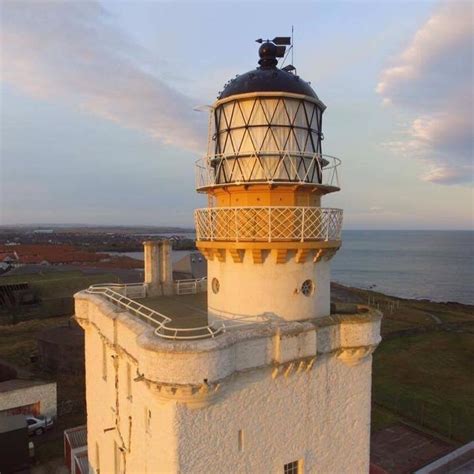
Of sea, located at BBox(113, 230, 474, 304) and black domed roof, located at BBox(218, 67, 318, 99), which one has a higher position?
black domed roof, located at BBox(218, 67, 318, 99)

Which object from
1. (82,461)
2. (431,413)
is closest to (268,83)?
(82,461)

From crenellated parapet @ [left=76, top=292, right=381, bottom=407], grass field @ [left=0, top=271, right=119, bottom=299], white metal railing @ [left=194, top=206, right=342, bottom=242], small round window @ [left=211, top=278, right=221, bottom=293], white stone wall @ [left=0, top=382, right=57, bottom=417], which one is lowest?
white stone wall @ [left=0, top=382, right=57, bottom=417]

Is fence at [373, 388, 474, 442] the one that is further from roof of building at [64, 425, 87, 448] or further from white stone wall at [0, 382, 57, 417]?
white stone wall at [0, 382, 57, 417]

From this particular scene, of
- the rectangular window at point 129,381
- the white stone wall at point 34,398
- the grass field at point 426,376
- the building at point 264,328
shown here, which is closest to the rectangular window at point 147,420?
the building at point 264,328

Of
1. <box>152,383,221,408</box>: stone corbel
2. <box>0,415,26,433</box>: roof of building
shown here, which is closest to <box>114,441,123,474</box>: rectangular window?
<box>152,383,221,408</box>: stone corbel

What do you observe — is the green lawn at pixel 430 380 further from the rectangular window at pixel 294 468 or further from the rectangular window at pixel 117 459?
the rectangular window at pixel 117 459

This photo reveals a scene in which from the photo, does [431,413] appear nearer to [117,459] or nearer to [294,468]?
[294,468]

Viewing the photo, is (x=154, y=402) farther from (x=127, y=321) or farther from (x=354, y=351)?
(x=354, y=351)
